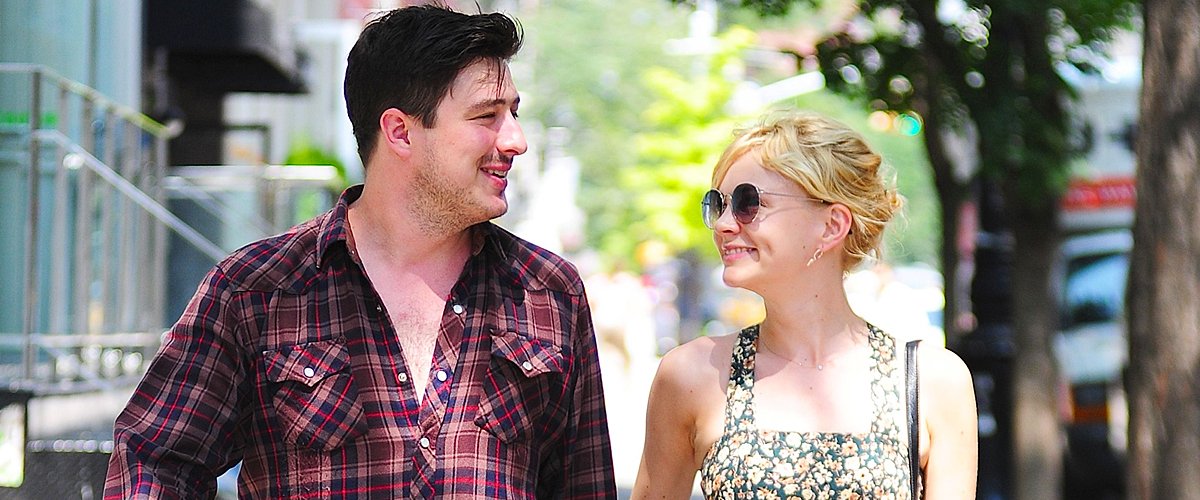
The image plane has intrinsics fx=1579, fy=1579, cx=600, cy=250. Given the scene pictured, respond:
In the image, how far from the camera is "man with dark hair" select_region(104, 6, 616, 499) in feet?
10.3

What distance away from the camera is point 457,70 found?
127 inches

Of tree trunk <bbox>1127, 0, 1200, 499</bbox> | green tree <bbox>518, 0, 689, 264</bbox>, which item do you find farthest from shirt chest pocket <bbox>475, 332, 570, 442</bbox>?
green tree <bbox>518, 0, 689, 264</bbox>

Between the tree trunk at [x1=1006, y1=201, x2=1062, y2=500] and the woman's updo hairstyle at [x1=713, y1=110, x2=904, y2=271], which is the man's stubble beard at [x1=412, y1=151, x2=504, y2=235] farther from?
the tree trunk at [x1=1006, y1=201, x2=1062, y2=500]

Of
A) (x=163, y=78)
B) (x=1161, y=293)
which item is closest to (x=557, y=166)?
(x=163, y=78)

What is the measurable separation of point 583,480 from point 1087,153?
21.0 feet

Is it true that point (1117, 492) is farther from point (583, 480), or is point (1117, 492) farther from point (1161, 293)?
point (583, 480)

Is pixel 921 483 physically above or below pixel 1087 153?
below

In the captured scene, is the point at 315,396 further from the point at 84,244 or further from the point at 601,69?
the point at 601,69

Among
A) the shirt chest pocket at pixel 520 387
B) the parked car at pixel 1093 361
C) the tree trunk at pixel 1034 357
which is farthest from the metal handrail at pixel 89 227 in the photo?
the parked car at pixel 1093 361

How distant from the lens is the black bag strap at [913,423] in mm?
3406

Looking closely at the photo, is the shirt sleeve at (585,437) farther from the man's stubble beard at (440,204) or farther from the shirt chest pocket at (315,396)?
the shirt chest pocket at (315,396)

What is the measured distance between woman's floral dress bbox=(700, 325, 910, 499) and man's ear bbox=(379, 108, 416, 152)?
0.91 metres

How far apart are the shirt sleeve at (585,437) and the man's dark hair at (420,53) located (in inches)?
23.2

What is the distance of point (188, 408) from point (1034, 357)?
746 cm
